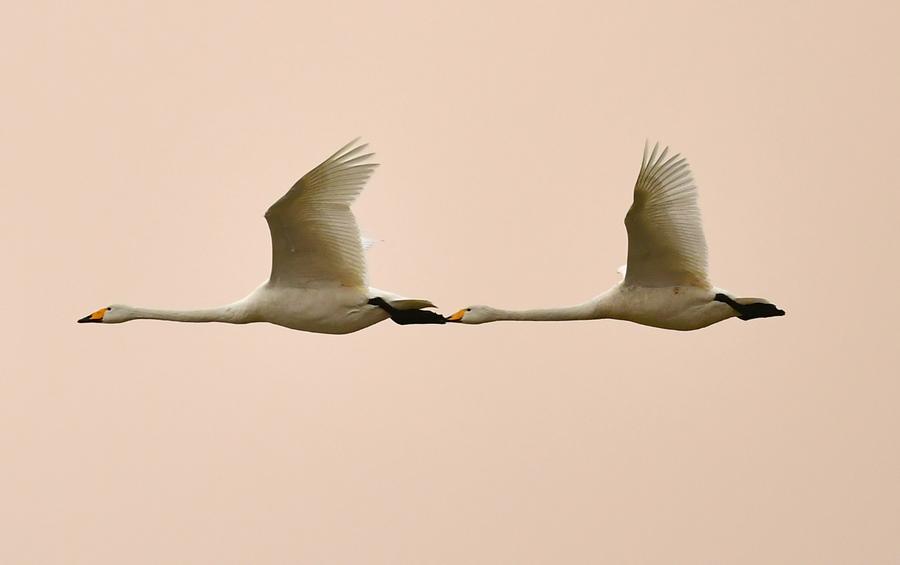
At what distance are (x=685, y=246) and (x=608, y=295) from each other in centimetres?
114

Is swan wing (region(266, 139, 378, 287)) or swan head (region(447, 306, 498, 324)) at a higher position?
swan wing (region(266, 139, 378, 287))

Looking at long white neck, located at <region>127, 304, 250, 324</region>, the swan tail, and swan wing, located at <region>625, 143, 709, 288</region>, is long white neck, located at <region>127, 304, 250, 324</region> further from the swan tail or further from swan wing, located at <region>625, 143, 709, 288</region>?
swan wing, located at <region>625, 143, 709, 288</region>

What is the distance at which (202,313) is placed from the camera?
34.5 metres

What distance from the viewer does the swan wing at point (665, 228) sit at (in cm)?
3356

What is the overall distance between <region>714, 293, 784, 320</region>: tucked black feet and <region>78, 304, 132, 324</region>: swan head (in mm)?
7159

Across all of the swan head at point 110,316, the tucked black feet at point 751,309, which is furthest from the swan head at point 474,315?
the swan head at point 110,316

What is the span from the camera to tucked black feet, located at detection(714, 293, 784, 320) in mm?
34375

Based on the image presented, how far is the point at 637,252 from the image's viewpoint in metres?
34.0

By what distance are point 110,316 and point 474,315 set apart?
4432 millimetres

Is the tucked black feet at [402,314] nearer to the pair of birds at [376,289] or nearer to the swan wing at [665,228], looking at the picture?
the pair of birds at [376,289]

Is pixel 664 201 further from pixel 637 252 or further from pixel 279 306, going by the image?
pixel 279 306

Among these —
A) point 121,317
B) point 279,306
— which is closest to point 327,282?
point 279,306

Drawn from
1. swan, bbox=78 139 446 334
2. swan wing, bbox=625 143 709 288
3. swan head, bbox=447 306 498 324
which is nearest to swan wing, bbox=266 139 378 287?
swan, bbox=78 139 446 334

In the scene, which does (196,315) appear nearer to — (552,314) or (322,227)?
(322,227)
